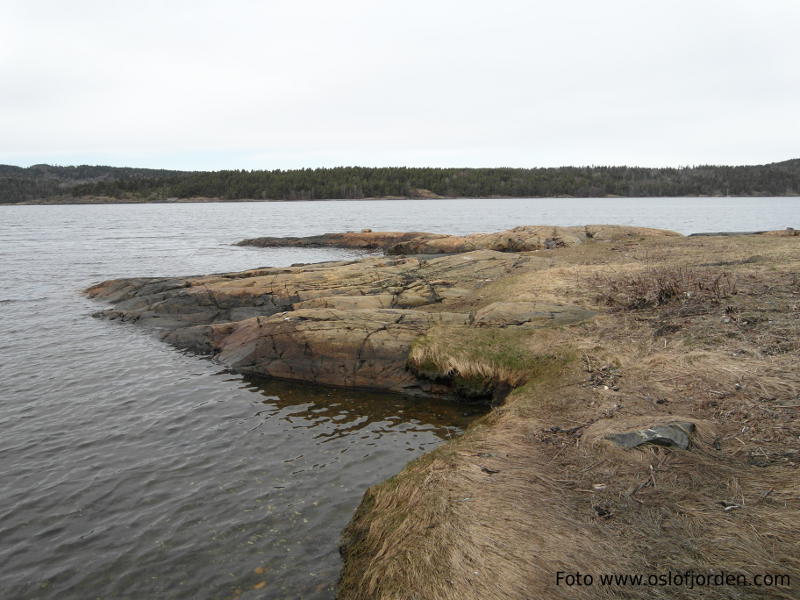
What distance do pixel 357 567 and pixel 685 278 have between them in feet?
42.5

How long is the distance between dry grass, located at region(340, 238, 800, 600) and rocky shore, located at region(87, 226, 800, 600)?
0.08ft

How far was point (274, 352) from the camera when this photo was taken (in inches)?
588

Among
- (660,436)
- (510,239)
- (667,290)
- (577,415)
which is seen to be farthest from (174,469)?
(510,239)

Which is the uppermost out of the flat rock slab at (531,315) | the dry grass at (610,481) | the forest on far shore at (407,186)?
the forest on far shore at (407,186)

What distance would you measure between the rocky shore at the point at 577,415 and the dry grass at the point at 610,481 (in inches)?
1.0

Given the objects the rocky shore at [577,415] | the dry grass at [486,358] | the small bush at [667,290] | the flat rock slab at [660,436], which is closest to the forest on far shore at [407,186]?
the rocky shore at [577,415]

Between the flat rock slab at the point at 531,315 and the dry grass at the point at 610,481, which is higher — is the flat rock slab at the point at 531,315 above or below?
above

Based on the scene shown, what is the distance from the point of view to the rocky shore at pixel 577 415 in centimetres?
519

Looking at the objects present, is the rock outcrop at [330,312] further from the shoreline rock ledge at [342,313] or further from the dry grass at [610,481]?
the dry grass at [610,481]

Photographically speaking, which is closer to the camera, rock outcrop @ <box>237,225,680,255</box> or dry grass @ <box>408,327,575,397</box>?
dry grass @ <box>408,327,575,397</box>

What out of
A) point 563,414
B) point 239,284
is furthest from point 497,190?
point 563,414

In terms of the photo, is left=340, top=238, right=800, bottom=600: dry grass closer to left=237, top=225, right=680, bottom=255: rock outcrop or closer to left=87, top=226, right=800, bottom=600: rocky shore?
left=87, top=226, right=800, bottom=600: rocky shore

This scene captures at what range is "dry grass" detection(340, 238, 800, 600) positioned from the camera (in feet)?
16.6

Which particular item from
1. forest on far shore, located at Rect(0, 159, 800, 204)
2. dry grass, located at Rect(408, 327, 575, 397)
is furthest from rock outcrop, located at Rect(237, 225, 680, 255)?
forest on far shore, located at Rect(0, 159, 800, 204)
